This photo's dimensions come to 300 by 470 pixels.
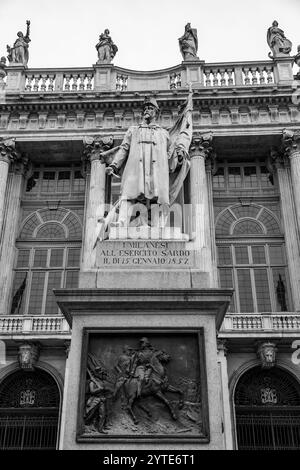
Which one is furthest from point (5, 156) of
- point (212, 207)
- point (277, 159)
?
point (277, 159)

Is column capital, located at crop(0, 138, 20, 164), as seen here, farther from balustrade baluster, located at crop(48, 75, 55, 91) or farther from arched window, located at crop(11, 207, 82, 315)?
balustrade baluster, located at crop(48, 75, 55, 91)

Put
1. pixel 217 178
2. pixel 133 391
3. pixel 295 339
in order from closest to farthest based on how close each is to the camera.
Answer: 1. pixel 133 391
2. pixel 295 339
3. pixel 217 178

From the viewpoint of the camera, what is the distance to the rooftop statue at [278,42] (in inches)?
932

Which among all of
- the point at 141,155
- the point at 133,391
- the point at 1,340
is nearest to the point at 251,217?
the point at 1,340

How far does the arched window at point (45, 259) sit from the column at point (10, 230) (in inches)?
16.3

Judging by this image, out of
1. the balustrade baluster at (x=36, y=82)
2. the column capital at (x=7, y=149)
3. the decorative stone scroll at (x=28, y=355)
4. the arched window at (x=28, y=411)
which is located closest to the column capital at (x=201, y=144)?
the column capital at (x=7, y=149)

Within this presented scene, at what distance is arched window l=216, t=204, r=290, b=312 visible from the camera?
19.8 metres

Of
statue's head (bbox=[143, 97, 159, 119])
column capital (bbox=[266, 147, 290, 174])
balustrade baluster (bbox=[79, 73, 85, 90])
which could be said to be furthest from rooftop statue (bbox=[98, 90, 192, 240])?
balustrade baluster (bbox=[79, 73, 85, 90])

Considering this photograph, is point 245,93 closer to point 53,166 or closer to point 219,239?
point 219,239

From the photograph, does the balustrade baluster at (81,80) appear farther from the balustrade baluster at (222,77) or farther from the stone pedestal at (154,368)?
the stone pedestal at (154,368)

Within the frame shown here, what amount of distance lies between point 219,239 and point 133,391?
15.8m

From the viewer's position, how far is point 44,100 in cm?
2234

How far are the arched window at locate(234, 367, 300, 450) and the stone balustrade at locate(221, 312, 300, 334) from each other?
1.39 meters

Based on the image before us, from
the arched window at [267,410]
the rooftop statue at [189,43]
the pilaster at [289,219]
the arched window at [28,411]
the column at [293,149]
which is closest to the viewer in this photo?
the arched window at [267,410]
